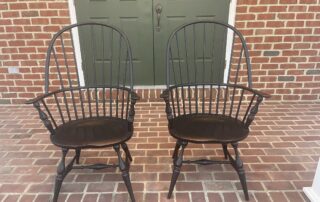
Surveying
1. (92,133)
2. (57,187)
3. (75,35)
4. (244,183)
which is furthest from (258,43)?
(57,187)

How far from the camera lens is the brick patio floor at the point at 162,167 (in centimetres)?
169

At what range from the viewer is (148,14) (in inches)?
112

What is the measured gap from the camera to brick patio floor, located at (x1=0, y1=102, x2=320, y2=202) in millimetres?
1691

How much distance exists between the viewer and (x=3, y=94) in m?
3.09

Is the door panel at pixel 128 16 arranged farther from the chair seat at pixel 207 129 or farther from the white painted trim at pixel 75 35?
the chair seat at pixel 207 129

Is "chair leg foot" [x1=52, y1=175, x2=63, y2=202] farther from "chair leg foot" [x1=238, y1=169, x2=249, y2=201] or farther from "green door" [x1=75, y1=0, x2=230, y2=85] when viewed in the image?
"green door" [x1=75, y1=0, x2=230, y2=85]

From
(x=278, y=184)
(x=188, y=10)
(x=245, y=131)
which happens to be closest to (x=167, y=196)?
(x=245, y=131)

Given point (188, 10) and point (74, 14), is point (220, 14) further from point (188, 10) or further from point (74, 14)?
point (74, 14)

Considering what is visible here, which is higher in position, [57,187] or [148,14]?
[148,14]

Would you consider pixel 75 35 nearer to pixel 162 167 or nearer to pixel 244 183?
pixel 162 167

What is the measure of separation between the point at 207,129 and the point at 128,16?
175 centimetres

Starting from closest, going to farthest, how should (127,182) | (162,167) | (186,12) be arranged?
1. (127,182)
2. (162,167)
3. (186,12)

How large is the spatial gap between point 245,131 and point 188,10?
1.71m

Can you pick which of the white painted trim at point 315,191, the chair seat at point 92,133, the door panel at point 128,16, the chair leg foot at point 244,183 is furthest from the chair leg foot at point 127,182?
the door panel at point 128,16
